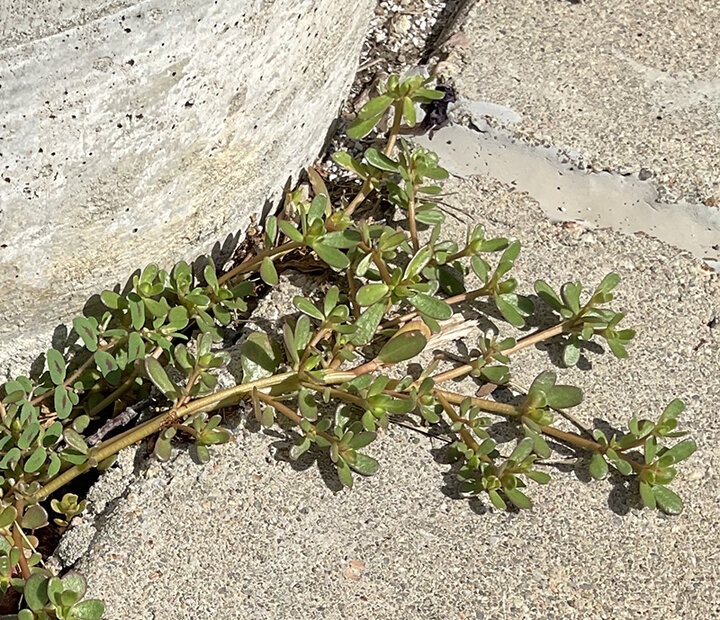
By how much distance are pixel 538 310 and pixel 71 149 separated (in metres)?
0.89

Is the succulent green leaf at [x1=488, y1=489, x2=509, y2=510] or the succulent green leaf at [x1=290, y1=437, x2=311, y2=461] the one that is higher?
the succulent green leaf at [x1=290, y1=437, x2=311, y2=461]

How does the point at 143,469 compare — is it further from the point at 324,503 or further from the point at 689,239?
the point at 689,239

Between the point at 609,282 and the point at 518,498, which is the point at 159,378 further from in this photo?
the point at 609,282

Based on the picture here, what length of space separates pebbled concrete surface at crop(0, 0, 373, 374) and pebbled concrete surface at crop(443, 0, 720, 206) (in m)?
0.43

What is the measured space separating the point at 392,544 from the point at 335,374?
0.94 feet

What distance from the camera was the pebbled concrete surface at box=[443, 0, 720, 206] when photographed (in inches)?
78.3

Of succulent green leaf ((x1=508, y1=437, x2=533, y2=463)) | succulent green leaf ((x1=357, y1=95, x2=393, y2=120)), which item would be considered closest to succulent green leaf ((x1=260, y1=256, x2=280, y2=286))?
succulent green leaf ((x1=357, y1=95, x2=393, y2=120))

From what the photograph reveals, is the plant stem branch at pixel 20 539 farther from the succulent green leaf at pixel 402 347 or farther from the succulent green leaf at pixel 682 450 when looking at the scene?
the succulent green leaf at pixel 682 450

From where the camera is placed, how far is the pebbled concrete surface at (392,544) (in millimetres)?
1440

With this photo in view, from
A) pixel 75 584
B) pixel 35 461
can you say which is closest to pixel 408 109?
pixel 35 461

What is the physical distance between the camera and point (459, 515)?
5.06 feet

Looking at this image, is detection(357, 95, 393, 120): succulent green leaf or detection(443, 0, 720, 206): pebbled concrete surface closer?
detection(357, 95, 393, 120): succulent green leaf

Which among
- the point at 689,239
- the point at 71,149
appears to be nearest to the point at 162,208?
the point at 71,149

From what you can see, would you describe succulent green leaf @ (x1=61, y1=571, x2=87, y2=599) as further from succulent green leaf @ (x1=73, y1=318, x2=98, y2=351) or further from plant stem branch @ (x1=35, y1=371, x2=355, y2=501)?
succulent green leaf @ (x1=73, y1=318, x2=98, y2=351)
